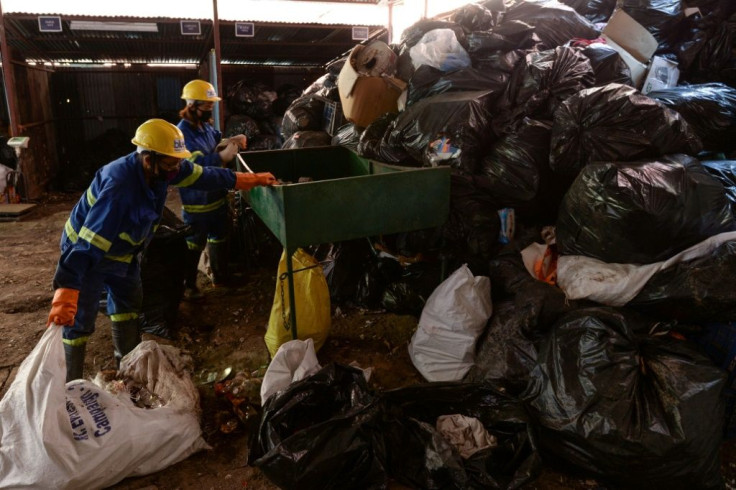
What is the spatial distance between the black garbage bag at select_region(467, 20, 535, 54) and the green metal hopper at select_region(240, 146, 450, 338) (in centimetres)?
110

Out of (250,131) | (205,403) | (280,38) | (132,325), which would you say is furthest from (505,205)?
(280,38)

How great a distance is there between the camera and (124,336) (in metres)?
2.58

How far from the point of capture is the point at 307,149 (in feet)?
12.1

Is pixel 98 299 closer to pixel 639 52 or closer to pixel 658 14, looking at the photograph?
Answer: pixel 639 52

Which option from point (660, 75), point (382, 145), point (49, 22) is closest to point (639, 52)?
point (660, 75)

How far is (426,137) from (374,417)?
5.55 ft

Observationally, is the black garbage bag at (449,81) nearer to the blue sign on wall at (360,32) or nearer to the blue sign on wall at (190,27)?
the blue sign on wall at (190,27)

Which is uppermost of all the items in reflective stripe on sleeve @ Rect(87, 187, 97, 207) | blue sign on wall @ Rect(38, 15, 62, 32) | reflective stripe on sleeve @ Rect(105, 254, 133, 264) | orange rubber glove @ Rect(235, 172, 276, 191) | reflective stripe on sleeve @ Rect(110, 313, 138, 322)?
blue sign on wall @ Rect(38, 15, 62, 32)

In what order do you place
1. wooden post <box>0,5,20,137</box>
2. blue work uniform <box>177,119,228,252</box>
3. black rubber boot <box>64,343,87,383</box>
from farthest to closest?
wooden post <box>0,5,20,137</box> < blue work uniform <box>177,119,228,252</box> < black rubber boot <box>64,343,87,383</box>

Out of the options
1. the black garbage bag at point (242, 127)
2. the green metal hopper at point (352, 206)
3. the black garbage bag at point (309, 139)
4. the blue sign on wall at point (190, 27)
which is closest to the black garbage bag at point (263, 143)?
the black garbage bag at point (242, 127)

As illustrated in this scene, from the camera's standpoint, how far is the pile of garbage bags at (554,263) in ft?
5.78

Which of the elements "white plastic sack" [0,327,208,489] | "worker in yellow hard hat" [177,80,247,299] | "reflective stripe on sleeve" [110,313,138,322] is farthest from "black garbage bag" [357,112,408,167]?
"white plastic sack" [0,327,208,489]

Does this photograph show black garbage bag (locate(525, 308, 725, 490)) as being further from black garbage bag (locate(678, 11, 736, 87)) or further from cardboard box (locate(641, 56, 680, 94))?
black garbage bag (locate(678, 11, 736, 87))

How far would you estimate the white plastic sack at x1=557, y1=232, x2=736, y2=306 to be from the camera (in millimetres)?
2088
